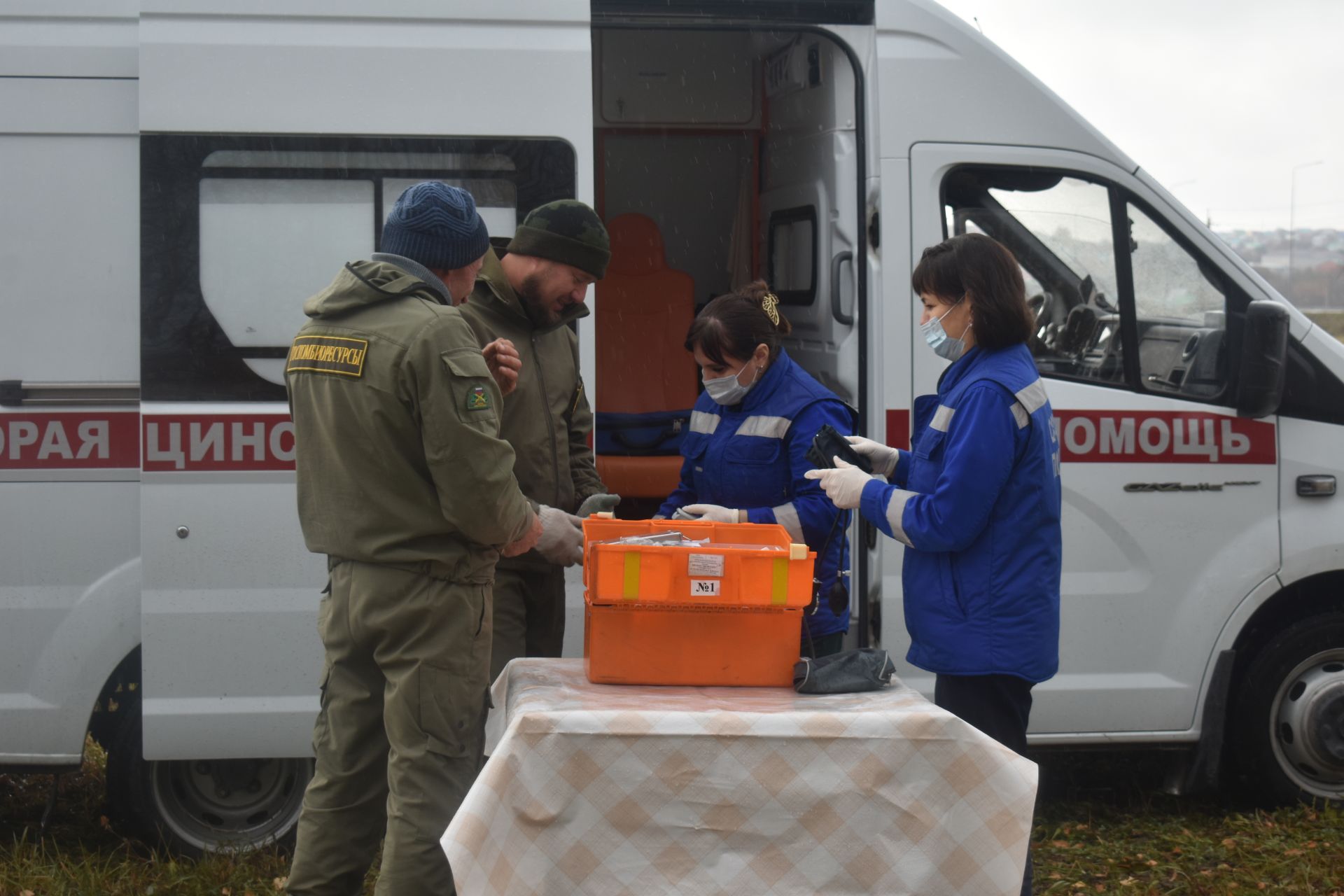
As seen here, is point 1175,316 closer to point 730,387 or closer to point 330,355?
point 730,387

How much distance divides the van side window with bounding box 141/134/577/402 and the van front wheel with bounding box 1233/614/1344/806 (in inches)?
105

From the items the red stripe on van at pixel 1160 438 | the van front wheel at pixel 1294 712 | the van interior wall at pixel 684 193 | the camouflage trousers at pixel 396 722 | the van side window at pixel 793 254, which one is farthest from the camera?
the van interior wall at pixel 684 193

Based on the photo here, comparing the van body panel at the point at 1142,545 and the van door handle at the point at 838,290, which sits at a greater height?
the van door handle at the point at 838,290

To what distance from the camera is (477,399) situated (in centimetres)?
265

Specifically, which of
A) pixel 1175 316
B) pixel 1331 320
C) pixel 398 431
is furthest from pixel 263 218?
pixel 1331 320

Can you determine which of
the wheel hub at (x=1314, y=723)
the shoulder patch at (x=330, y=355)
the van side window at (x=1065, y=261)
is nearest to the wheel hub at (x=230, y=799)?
the shoulder patch at (x=330, y=355)

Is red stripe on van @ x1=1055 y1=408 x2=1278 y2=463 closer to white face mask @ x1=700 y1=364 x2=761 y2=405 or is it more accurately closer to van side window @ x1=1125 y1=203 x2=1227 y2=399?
van side window @ x1=1125 y1=203 x2=1227 y2=399

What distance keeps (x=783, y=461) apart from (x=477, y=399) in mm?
1000

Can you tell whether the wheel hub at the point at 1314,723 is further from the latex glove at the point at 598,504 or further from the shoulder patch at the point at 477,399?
the shoulder patch at the point at 477,399

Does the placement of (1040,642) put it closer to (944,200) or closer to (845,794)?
(845,794)

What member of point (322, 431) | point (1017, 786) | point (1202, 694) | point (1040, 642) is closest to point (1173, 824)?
point (1202, 694)

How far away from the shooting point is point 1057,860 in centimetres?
411

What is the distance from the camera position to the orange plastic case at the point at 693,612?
260 cm

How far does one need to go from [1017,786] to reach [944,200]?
6.95ft
